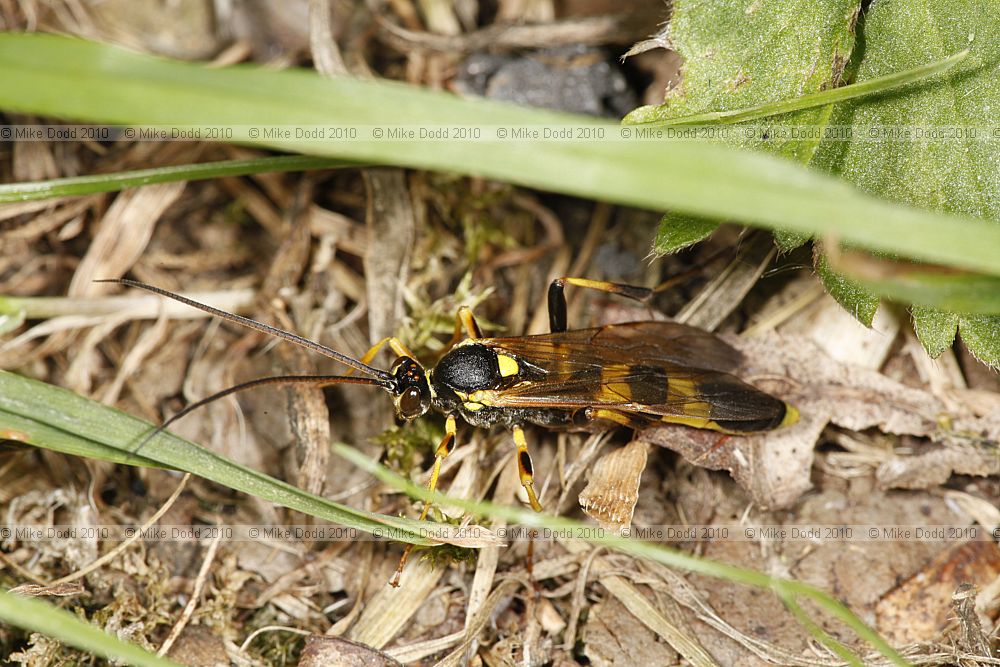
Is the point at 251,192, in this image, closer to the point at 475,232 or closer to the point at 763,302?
the point at 475,232

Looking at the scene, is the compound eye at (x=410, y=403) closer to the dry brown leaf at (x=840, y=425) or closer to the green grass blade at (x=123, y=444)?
the green grass blade at (x=123, y=444)

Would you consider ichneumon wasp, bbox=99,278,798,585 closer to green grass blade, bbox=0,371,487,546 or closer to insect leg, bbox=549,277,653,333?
insect leg, bbox=549,277,653,333

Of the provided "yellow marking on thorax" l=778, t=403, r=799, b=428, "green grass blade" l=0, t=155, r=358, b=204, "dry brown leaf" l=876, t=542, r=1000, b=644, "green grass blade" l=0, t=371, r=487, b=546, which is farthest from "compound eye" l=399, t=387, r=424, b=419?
"dry brown leaf" l=876, t=542, r=1000, b=644

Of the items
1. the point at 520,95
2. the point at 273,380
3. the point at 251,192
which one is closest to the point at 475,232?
the point at 520,95

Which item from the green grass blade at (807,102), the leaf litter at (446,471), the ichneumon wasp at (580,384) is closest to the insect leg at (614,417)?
the ichneumon wasp at (580,384)

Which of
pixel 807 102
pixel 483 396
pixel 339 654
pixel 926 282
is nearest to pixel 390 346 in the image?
pixel 483 396
